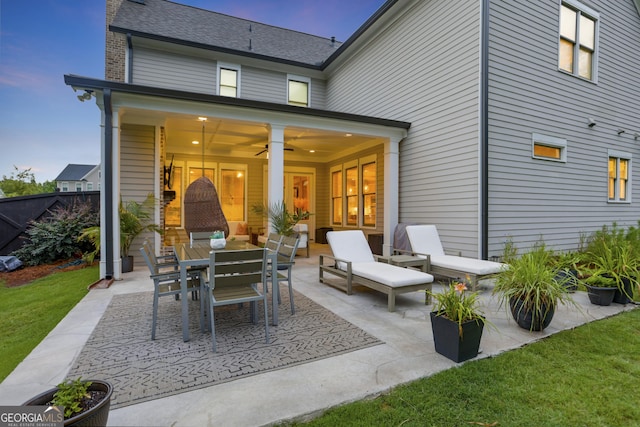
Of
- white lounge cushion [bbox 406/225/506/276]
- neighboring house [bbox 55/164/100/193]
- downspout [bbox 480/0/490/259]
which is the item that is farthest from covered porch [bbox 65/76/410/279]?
neighboring house [bbox 55/164/100/193]

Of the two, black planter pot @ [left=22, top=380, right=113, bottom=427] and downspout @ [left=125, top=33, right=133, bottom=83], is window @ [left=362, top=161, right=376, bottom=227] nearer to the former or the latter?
downspout @ [left=125, top=33, right=133, bottom=83]

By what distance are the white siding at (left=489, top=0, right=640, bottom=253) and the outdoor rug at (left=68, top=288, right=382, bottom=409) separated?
4.43 m

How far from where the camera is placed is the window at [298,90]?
35.9 ft

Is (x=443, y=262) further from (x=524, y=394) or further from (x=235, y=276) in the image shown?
(x=235, y=276)

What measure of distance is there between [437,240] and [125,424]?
17.7ft

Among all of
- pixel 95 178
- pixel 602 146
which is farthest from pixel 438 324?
pixel 95 178

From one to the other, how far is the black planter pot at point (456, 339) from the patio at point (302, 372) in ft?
0.29

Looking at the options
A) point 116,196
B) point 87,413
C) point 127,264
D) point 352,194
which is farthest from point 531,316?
point 352,194

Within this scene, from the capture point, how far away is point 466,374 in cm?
243

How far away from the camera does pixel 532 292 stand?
3254mm

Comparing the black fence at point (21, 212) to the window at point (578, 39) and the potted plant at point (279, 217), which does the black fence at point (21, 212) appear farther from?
the window at point (578, 39)

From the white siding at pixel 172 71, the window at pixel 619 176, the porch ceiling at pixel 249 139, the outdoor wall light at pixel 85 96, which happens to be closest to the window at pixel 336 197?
the porch ceiling at pixel 249 139

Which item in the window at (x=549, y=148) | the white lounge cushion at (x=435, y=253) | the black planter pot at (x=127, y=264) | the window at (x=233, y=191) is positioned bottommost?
the black planter pot at (x=127, y=264)

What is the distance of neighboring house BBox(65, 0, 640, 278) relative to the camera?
603cm
